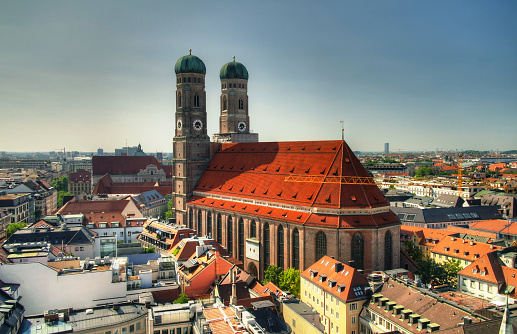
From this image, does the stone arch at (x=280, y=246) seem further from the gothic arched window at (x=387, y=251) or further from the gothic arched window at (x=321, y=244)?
the gothic arched window at (x=387, y=251)

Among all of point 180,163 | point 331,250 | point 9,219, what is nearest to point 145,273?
point 331,250

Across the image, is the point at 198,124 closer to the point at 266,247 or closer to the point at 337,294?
the point at 266,247

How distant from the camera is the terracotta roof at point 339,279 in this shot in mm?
49562

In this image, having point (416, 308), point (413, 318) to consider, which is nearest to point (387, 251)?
point (416, 308)

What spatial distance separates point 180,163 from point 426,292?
64.2m

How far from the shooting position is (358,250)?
66625 millimetres

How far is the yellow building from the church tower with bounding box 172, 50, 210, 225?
47.0 m

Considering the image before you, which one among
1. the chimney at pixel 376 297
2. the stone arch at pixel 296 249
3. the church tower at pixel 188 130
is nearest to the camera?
the chimney at pixel 376 297

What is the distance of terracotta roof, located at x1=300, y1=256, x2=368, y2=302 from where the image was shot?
1951 inches

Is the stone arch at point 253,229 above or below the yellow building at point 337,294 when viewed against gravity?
above

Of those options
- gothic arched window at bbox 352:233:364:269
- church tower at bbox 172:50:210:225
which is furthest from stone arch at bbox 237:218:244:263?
gothic arched window at bbox 352:233:364:269

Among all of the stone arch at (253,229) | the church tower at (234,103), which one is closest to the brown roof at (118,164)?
the church tower at (234,103)

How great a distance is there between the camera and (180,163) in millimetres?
100250

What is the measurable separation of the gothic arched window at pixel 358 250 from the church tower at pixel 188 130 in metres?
42.3
